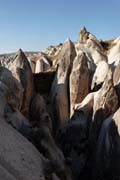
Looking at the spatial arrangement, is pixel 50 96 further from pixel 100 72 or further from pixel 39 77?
pixel 100 72

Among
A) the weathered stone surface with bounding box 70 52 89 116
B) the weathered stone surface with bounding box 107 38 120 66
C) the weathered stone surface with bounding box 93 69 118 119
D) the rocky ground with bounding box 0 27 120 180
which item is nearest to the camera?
the rocky ground with bounding box 0 27 120 180

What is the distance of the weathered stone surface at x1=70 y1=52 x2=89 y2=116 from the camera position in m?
20.7

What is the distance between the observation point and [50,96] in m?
21.7

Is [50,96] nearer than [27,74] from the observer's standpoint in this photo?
No

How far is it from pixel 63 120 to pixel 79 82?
205 centimetres

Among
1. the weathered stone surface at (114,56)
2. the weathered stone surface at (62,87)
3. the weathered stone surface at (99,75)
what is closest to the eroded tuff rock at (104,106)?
the weathered stone surface at (99,75)

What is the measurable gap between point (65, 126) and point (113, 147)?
4884 mm

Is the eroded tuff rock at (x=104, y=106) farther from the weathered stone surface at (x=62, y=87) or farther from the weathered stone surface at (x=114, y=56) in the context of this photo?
the weathered stone surface at (x=114, y=56)

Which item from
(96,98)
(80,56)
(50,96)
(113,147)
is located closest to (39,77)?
(50,96)

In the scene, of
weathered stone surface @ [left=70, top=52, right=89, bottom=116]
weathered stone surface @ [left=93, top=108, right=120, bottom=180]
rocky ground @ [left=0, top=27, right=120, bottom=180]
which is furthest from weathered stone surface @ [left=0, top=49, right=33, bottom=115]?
weathered stone surface @ [left=93, top=108, right=120, bottom=180]

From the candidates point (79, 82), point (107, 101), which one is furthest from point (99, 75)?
point (107, 101)

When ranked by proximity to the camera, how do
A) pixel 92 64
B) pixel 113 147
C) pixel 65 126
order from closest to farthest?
pixel 113 147 < pixel 65 126 < pixel 92 64

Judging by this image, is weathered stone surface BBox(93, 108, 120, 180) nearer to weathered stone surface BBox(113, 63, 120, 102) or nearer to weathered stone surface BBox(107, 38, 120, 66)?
weathered stone surface BBox(113, 63, 120, 102)

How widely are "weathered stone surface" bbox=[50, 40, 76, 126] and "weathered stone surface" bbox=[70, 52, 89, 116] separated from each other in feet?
1.34
